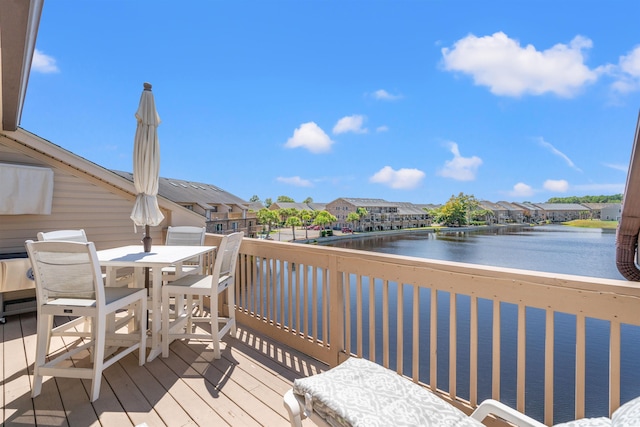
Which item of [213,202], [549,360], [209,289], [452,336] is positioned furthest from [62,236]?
[213,202]

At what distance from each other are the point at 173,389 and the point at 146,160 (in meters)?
2.11

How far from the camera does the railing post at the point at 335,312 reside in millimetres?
2535

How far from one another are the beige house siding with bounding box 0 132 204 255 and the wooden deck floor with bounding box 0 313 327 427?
1.98m

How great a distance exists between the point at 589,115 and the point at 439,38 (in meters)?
17.6

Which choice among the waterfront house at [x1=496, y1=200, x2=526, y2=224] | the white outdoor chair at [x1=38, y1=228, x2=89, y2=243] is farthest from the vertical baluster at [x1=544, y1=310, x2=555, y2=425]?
the waterfront house at [x1=496, y1=200, x2=526, y2=224]

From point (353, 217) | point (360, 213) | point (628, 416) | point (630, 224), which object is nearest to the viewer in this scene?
point (628, 416)

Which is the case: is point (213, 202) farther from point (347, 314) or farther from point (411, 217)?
point (411, 217)

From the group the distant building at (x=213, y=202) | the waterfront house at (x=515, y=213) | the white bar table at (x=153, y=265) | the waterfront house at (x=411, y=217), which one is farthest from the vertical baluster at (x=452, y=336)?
the waterfront house at (x=515, y=213)

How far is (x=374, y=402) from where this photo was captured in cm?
131

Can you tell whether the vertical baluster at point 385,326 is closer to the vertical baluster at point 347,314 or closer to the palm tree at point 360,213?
the vertical baluster at point 347,314

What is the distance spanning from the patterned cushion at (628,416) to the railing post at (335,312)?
5.68ft

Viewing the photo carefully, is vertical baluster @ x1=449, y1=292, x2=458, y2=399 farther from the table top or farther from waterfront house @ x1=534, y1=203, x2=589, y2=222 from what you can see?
waterfront house @ x1=534, y1=203, x2=589, y2=222

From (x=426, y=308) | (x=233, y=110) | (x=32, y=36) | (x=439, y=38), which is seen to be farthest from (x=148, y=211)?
(x=233, y=110)

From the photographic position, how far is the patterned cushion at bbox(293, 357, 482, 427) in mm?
1212
